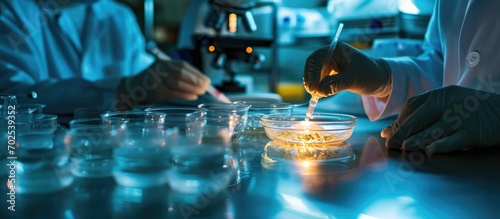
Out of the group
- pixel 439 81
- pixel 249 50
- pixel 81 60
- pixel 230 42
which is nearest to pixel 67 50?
pixel 81 60

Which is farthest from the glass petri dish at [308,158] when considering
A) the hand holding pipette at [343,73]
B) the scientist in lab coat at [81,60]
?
the scientist in lab coat at [81,60]

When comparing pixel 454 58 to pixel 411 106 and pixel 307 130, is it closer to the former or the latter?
pixel 411 106

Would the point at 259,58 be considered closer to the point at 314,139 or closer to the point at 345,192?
the point at 314,139

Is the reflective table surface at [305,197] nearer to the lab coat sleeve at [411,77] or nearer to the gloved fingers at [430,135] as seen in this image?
the gloved fingers at [430,135]

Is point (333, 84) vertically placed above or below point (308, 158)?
above

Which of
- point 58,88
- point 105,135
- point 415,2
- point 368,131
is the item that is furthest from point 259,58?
point 105,135

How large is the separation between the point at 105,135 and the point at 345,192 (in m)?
0.39

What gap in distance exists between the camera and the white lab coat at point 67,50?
1925 millimetres

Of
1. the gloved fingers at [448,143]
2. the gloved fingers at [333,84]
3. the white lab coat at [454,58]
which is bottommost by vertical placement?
the gloved fingers at [448,143]

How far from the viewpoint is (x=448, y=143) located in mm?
938

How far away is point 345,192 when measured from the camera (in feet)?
2.09

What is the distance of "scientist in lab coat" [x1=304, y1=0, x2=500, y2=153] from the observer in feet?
3.16

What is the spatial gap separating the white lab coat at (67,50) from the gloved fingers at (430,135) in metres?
1.35

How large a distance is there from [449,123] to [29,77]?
6.73 ft
